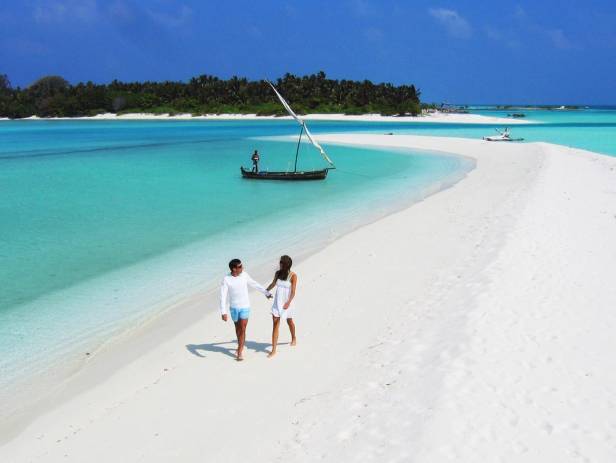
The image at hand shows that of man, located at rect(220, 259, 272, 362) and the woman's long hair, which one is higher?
the woman's long hair

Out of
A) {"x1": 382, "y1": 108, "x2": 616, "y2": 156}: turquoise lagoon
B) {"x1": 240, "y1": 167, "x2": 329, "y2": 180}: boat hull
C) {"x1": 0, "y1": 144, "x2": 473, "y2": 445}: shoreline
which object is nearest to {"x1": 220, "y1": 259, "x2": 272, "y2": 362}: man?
{"x1": 0, "y1": 144, "x2": 473, "y2": 445}: shoreline

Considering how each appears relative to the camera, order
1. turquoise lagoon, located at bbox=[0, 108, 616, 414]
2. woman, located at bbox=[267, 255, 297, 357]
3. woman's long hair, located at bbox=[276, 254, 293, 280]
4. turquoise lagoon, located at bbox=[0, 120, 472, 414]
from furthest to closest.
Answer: turquoise lagoon, located at bbox=[0, 108, 616, 414], turquoise lagoon, located at bbox=[0, 120, 472, 414], woman, located at bbox=[267, 255, 297, 357], woman's long hair, located at bbox=[276, 254, 293, 280]

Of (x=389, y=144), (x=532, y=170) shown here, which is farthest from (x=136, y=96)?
(x=532, y=170)

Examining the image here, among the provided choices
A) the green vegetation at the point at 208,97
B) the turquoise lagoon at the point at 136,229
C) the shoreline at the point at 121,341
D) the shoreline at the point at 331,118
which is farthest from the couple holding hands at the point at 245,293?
the green vegetation at the point at 208,97

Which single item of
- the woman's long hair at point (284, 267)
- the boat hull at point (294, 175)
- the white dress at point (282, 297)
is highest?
the woman's long hair at point (284, 267)

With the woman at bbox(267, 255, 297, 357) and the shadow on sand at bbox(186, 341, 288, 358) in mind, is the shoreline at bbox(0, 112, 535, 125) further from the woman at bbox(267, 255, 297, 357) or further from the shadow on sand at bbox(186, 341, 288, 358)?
the woman at bbox(267, 255, 297, 357)

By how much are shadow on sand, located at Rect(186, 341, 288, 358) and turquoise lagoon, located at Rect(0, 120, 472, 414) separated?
179 cm

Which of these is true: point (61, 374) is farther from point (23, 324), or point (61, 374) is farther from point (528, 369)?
point (528, 369)

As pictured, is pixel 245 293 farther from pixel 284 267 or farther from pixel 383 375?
pixel 383 375

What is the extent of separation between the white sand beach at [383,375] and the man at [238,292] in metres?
0.70

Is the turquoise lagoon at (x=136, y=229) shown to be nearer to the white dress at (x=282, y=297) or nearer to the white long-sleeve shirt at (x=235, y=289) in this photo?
the white long-sleeve shirt at (x=235, y=289)

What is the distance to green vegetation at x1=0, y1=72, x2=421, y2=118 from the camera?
149625 millimetres

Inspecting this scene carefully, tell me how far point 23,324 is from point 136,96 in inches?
6747

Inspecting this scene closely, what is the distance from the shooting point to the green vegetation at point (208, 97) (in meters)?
150
